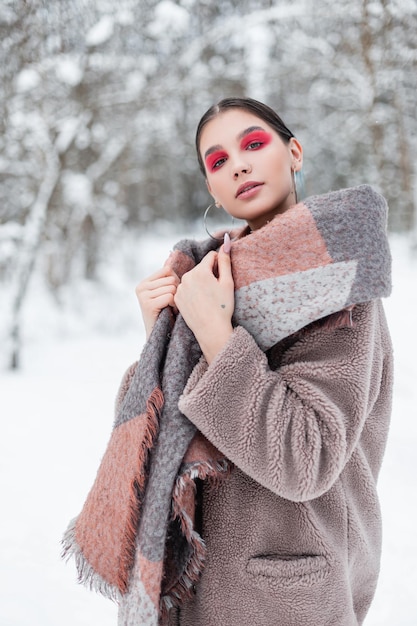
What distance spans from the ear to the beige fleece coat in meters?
0.42

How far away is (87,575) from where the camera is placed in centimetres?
100

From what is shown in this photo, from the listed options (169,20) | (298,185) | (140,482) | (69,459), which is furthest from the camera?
(169,20)

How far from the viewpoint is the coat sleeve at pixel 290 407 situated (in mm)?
833

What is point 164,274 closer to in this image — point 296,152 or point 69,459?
point 296,152

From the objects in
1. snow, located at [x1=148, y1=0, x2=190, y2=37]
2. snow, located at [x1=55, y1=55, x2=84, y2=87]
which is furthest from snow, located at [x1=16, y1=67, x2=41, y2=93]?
snow, located at [x1=148, y1=0, x2=190, y2=37]

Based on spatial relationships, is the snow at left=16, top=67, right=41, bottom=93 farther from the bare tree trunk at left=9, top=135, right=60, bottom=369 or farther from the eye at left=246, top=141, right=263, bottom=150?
the eye at left=246, top=141, right=263, bottom=150

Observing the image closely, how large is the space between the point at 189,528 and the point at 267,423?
25 centimetres

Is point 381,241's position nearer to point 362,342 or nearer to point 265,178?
point 362,342

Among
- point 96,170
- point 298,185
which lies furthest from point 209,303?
point 96,170

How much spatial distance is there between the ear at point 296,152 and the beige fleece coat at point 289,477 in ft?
1.39

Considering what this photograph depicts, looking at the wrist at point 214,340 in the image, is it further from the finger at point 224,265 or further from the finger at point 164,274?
the finger at point 164,274

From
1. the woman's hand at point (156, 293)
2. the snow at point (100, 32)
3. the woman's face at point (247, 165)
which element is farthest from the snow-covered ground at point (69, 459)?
the snow at point (100, 32)

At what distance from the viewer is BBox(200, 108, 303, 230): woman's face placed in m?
1.13

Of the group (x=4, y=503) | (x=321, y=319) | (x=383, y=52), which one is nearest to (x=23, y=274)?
(x=4, y=503)
